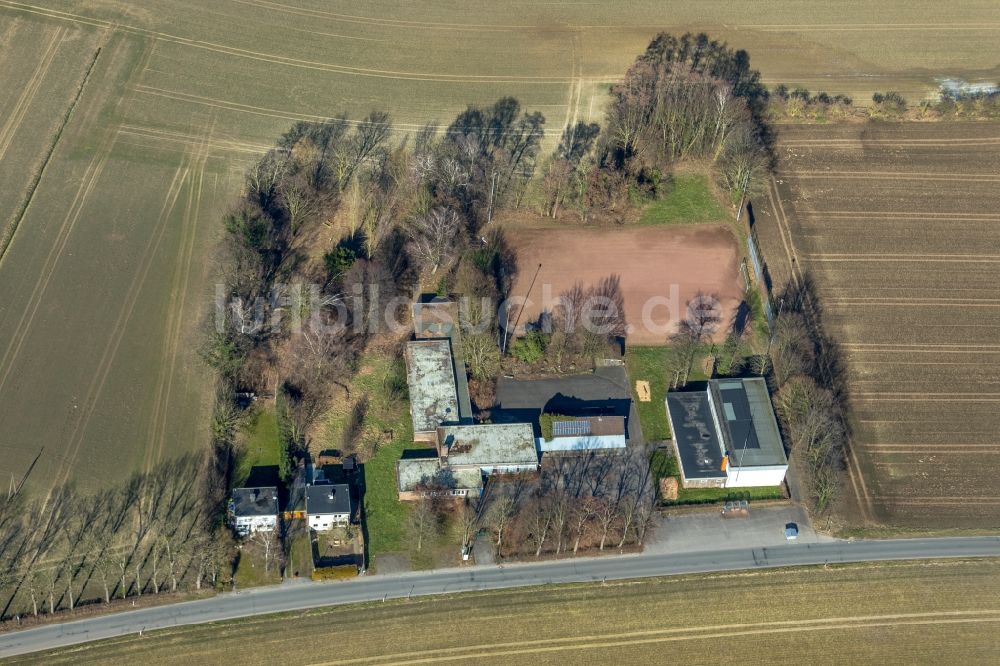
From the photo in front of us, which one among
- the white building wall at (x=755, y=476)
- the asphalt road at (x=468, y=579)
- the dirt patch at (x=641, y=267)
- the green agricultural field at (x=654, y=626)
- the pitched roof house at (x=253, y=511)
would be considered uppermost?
the dirt patch at (x=641, y=267)

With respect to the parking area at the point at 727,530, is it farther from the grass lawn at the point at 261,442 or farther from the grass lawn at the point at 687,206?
the grass lawn at the point at 687,206

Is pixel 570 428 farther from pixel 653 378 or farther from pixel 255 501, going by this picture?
pixel 255 501

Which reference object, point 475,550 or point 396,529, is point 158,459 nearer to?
point 396,529

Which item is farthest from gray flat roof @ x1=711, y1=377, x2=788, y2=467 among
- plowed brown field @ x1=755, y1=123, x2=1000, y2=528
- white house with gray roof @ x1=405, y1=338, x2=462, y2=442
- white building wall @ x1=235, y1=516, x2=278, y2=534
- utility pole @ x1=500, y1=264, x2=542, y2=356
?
white building wall @ x1=235, y1=516, x2=278, y2=534

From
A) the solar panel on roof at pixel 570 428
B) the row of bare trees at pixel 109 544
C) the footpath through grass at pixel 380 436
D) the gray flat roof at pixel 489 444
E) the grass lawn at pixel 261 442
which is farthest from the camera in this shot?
the solar panel on roof at pixel 570 428

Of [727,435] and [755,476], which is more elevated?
[727,435]

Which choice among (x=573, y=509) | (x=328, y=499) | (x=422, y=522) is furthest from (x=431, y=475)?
(x=573, y=509)

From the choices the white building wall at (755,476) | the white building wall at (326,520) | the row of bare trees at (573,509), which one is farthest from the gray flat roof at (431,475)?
the white building wall at (755,476)
